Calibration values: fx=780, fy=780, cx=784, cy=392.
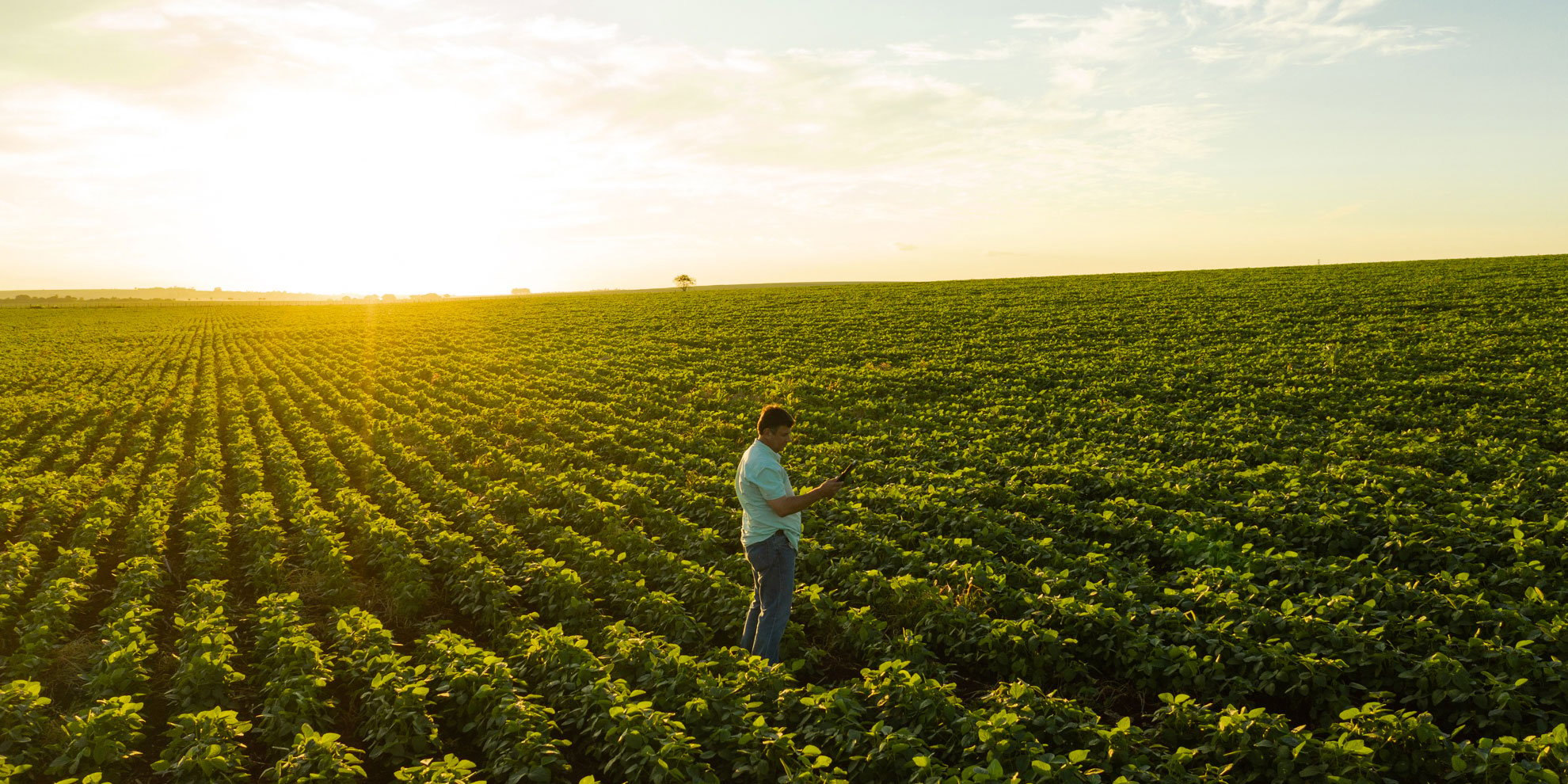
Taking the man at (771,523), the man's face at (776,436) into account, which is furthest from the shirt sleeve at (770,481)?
the man's face at (776,436)

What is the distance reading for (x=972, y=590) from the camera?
8.65m

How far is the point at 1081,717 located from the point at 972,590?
260 cm

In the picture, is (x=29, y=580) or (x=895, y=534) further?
(x=895, y=534)

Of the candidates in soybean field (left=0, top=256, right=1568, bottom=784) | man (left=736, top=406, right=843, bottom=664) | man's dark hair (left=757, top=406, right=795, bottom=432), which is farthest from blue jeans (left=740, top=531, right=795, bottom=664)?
man's dark hair (left=757, top=406, right=795, bottom=432)

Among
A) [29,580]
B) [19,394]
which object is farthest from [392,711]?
[19,394]

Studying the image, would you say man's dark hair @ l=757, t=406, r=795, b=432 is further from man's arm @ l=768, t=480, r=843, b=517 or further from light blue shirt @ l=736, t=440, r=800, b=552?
man's arm @ l=768, t=480, r=843, b=517

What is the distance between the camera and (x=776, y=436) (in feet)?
22.7

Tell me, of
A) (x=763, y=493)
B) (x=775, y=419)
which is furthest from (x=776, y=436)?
(x=763, y=493)

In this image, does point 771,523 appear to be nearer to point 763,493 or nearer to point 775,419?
point 763,493

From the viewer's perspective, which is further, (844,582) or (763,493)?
(844,582)

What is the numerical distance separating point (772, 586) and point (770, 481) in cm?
103

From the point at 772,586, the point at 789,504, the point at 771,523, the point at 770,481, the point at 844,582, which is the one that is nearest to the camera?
the point at 789,504

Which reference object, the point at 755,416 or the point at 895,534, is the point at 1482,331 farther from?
the point at 895,534

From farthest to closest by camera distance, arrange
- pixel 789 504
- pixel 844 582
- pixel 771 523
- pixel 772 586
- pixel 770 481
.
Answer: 1. pixel 844 582
2. pixel 772 586
3. pixel 771 523
4. pixel 770 481
5. pixel 789 504
